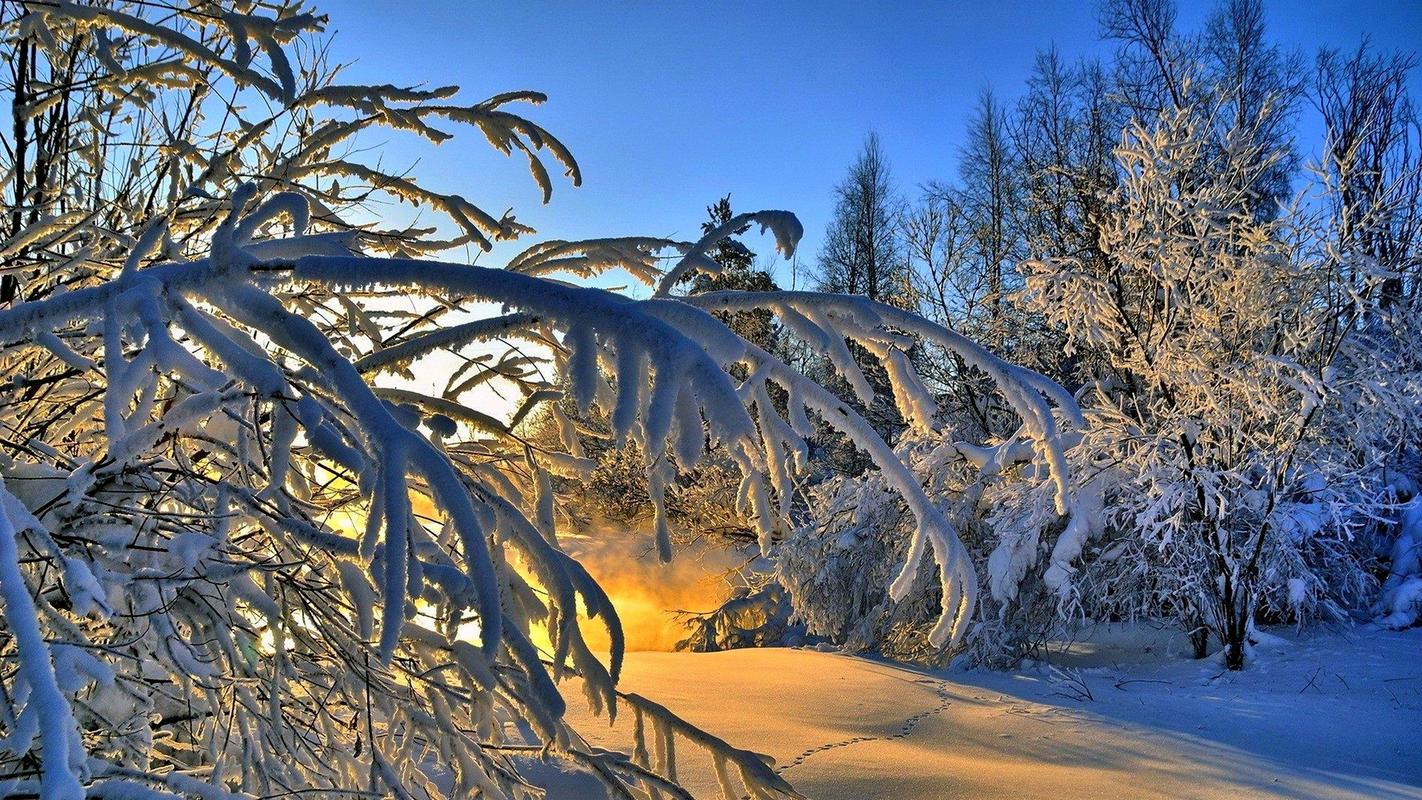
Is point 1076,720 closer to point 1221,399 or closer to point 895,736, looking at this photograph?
point 895,736

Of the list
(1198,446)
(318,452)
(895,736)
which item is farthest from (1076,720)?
(318,452)

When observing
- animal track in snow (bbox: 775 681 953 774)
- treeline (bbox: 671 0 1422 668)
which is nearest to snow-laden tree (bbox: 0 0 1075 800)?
animal track in snow (bbox: 775 681 953 774)

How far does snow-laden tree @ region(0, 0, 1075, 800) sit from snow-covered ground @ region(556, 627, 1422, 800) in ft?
5.43

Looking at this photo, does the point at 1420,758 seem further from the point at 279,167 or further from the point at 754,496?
the point at 279,167

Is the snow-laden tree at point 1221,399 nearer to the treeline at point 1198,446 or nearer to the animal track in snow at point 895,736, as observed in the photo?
the treeline at point 1198,446

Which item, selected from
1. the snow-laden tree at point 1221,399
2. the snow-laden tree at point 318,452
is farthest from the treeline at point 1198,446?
the snow-laden tree at point 318,452

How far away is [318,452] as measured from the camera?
117 centimetres

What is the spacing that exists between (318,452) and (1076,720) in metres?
4.90

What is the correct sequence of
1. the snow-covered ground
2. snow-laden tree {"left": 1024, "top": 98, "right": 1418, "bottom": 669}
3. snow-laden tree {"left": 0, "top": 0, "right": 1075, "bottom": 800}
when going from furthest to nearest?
snow-laden tree {"left": 1024, "top": 98, "right": 1418, "bottom": 669} < the snow-covered ground < snow-laden tree {"left": 0, "top": 0, "right": 1075, "bottom": 800}

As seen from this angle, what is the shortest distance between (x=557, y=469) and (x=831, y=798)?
6.27 feet

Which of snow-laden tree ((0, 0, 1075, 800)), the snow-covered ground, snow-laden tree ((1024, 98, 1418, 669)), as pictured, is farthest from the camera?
snow-laden tree ((1024, 98, 1418, 669))

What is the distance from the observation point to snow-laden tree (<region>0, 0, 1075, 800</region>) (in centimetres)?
86

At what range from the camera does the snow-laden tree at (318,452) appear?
2.83 feet

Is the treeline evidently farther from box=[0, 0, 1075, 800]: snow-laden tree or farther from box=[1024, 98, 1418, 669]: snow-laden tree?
box=[0, 0, 1075, 800]: snow-laden tree
